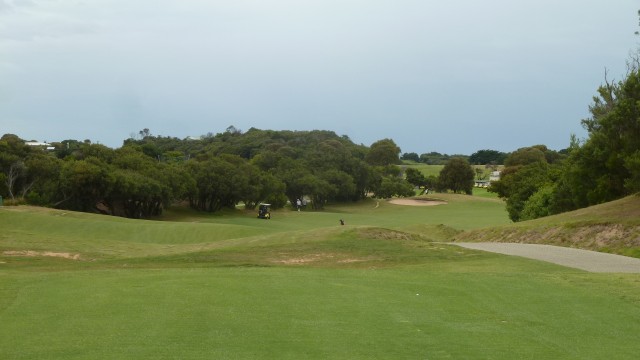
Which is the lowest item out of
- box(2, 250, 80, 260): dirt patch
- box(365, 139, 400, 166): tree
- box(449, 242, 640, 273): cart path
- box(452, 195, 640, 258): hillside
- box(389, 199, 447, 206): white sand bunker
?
box(2, 250, 80, 260): dirt patch

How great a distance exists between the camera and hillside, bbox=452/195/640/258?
2955cm

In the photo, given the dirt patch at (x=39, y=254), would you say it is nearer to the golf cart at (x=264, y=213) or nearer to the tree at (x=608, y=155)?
the tree at (x=608, y=155)

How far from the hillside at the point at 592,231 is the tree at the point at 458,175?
8917 cm

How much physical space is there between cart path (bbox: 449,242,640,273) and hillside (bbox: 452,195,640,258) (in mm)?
1282

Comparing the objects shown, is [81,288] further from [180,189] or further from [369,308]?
[180,189]

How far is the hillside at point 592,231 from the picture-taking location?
29547 mm

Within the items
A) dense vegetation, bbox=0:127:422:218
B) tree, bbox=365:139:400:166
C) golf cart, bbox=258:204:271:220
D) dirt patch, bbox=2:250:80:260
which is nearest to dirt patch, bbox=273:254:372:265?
dirt patch, bbox=2:250:80:260

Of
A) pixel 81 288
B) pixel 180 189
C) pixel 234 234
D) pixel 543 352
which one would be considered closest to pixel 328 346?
pixel 543 352

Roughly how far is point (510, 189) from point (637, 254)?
52716 millimetres

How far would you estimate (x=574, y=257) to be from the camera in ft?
84.9

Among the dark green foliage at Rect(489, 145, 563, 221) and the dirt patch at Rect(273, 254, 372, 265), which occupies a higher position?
the dark green foliage at Rect(489, 145, 563, 221)

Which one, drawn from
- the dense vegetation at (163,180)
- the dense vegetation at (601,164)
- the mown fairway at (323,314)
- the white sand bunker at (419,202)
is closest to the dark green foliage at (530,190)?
the dense vegetation at (601,164)

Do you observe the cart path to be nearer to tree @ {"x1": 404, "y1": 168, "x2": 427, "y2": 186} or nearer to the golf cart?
the golf cart

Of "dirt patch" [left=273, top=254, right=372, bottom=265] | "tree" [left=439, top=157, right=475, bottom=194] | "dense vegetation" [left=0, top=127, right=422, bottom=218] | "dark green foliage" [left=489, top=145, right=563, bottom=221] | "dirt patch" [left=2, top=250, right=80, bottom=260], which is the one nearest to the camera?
"dirt patch" [left=273, top=254, right=372, bottom=265]
